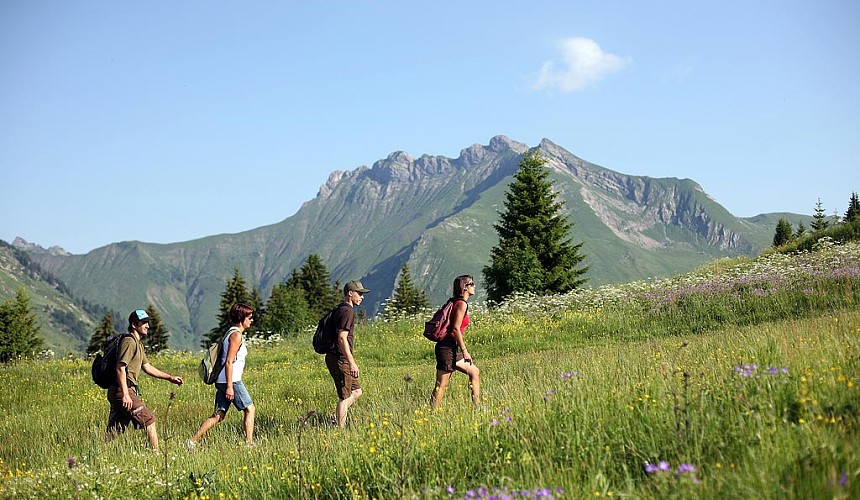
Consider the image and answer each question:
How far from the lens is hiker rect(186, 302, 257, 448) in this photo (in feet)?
28.8

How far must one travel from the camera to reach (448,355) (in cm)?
912

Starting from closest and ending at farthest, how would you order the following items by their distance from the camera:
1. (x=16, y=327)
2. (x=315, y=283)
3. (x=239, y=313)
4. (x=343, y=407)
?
1. (x=239, y=313)
2. (x=343, y=407)
3. (x=16, y=327)
4. (x=315, y=283)

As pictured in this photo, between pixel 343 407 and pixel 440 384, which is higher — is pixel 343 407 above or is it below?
below

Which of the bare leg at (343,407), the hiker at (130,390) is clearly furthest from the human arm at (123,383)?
the bare leg at (343,407)

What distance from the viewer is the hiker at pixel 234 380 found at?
8773mm

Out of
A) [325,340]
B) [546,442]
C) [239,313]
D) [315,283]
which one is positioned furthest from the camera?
[315,283]

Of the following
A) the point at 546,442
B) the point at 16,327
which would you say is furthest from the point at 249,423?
the point at 16,327

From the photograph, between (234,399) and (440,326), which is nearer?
(234,399)

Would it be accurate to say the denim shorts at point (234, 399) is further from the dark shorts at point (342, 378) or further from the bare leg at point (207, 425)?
the dark shorts at point (342, 378)

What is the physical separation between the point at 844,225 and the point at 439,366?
23.4 meters

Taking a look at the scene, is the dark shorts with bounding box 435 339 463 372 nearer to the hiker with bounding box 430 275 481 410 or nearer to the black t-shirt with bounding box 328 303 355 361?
the hiker with bounding box 430 275 481 410

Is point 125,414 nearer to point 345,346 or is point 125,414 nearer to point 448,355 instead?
point 345,346

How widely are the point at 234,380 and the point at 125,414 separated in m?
1.45

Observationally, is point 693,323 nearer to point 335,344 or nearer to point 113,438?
point 335,344
